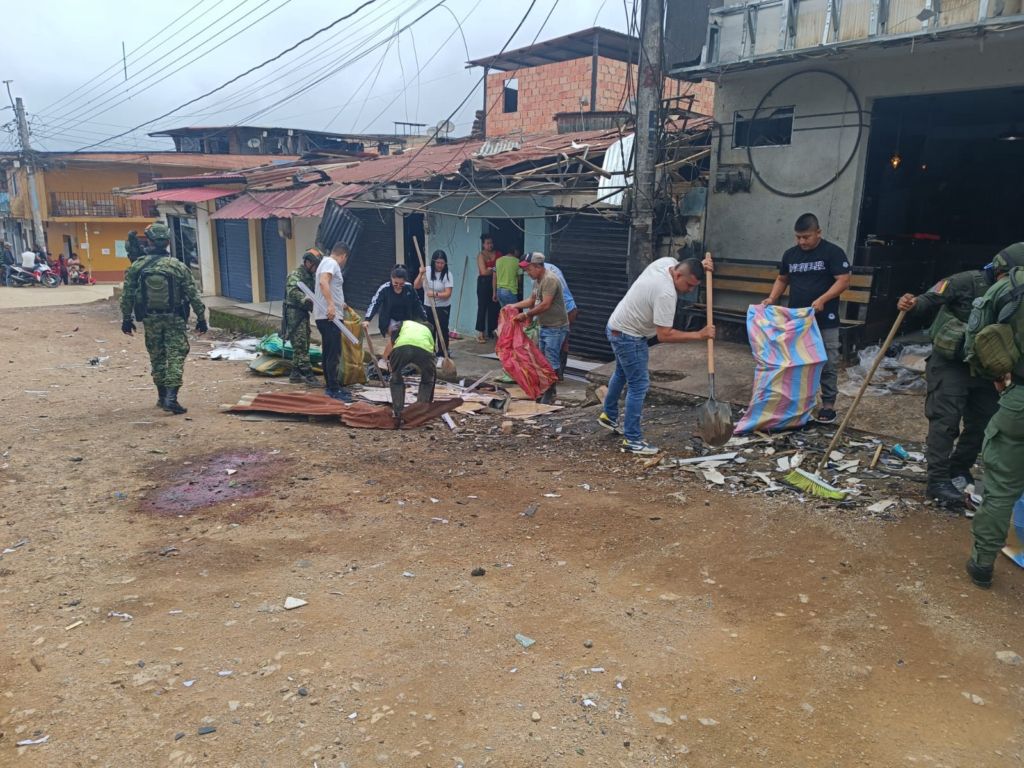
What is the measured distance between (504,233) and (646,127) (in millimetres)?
4171

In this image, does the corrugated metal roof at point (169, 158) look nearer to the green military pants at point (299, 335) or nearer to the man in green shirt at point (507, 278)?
the man in green shirt at point (507, 278)

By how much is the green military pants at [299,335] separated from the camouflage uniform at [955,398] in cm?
639

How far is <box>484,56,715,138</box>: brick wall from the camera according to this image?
1669 centimetres

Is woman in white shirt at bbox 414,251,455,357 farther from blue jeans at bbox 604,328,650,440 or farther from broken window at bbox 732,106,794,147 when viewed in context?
blue jeans at bbox 604,328,650,440

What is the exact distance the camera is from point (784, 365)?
5.53 meters

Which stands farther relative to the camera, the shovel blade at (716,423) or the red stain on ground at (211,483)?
the shovel blade at (716,423)

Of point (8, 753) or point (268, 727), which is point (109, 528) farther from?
point (268, 727)

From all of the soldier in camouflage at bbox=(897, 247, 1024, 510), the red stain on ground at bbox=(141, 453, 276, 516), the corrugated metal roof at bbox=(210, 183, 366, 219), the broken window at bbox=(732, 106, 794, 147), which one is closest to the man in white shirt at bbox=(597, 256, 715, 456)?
the soldier in camouflage at bbox=(897, 247, 1024, 510)

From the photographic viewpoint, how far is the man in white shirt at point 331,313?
7539mm

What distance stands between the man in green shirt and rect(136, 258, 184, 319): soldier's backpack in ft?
13.5

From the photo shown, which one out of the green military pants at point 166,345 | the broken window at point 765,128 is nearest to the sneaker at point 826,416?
the broken window at point 765,128

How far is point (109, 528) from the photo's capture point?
4.45 meters

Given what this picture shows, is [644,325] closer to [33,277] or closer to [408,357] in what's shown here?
[408,357]

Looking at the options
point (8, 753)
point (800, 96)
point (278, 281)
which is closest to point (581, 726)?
point (8, 753)
